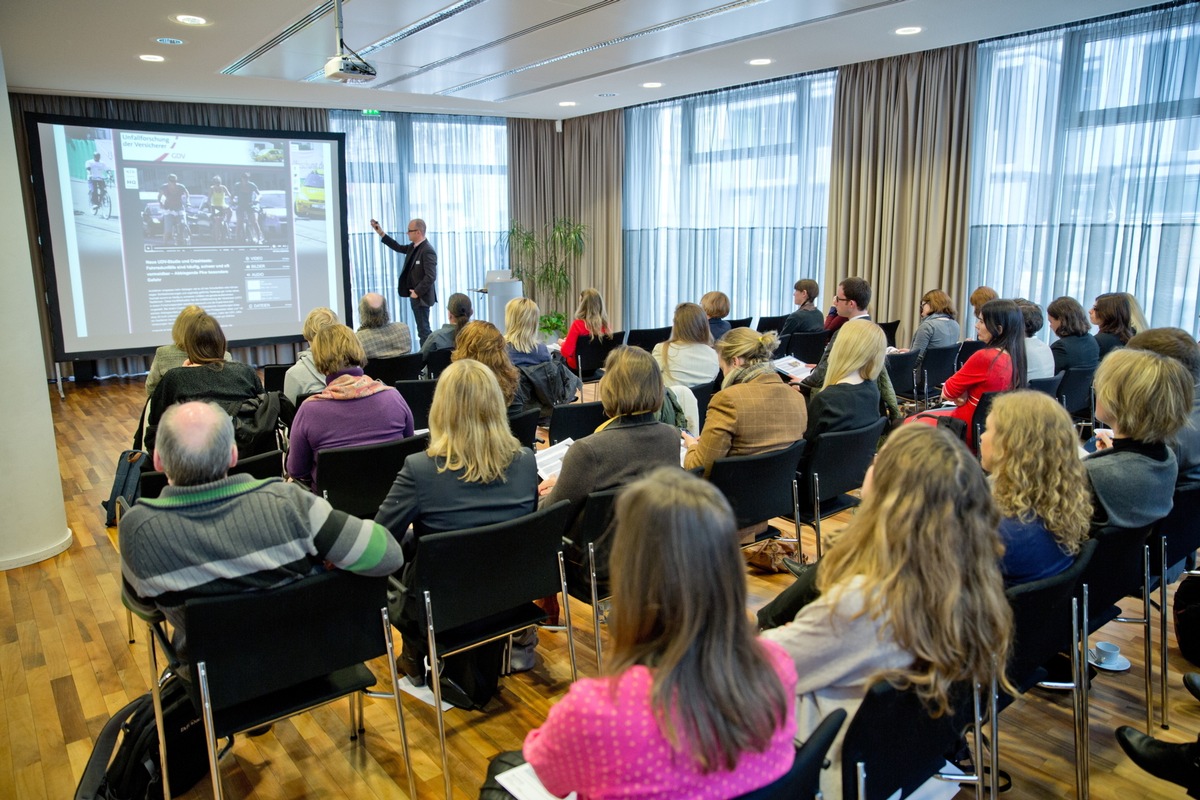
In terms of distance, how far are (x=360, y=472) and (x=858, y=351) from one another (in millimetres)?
2273

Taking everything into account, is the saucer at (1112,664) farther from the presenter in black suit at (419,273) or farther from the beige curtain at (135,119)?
the beige curtain at (135,119)

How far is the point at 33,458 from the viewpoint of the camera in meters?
4.29

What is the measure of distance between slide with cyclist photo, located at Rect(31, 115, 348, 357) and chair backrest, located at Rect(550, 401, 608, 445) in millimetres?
6981

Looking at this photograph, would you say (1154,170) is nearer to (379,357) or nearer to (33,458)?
(379,357)

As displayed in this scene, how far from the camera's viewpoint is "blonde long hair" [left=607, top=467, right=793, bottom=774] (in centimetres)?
124

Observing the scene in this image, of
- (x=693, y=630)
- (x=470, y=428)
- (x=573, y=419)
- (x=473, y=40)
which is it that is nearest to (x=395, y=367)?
(x=573, y=419)

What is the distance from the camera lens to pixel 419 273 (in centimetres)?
980

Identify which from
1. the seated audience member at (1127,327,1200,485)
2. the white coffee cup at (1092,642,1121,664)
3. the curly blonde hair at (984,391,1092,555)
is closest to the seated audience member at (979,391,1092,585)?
the curly blonde hair at (984,391,1092,555)

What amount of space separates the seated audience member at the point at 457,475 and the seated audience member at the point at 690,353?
2435 millimetres

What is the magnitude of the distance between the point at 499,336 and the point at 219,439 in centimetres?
216

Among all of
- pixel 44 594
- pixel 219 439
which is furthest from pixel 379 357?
pixel 219 439

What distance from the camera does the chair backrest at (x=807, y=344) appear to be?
6.93 m

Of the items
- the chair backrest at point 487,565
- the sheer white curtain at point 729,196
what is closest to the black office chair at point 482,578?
the chair backrest at point 487,565

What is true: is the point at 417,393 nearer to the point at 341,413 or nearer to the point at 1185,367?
the point at 341,413
